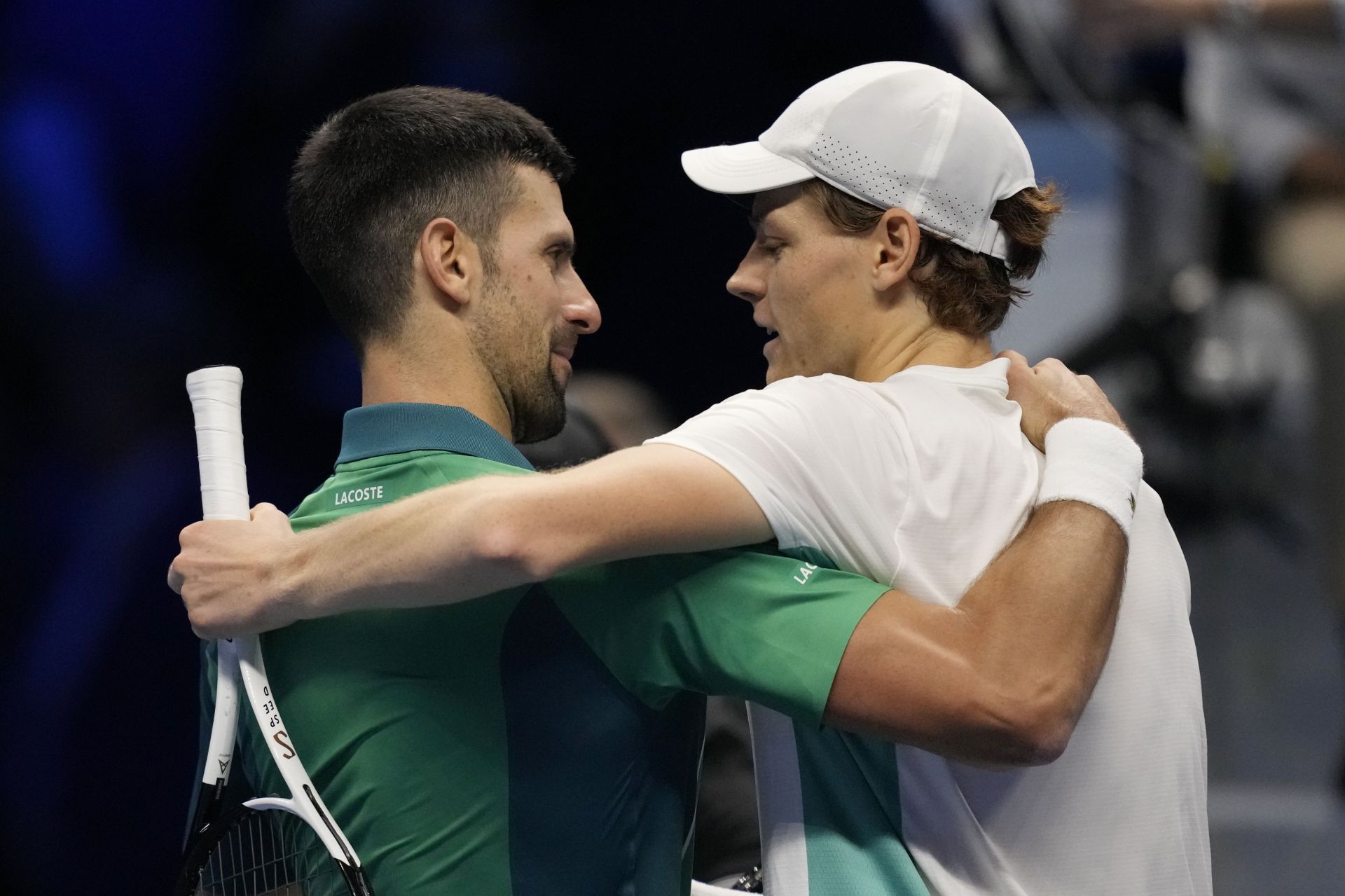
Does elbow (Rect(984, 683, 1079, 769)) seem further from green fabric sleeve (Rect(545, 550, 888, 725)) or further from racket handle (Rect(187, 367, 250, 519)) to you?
racket handle (Rect(187, 367, 250, 519))

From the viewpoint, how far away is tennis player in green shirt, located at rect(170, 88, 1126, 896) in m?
1.62

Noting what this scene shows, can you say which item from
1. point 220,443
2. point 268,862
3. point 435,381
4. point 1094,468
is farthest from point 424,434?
point 1094,468

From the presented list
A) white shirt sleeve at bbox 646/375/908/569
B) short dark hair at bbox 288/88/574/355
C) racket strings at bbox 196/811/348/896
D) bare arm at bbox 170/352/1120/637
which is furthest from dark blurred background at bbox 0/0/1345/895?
white shirt sleeve at bbox 646/375/908/569

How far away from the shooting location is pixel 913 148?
1906 mm

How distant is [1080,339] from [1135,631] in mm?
4861

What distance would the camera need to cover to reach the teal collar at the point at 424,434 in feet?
6.25

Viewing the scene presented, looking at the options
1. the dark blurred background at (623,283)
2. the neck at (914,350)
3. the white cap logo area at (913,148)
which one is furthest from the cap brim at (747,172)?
the dark blurred background at (623,283)

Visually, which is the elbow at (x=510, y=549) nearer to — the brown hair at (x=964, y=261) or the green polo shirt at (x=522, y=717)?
the green polo shirt at (x=522, y=717)

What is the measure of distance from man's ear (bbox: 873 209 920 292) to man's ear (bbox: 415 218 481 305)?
1.81ft

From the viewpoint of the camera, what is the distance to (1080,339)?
6441mm

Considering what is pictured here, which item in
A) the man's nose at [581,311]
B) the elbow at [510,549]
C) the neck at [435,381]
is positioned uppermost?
the man's nose at [581,311]

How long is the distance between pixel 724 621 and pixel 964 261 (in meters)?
0.60

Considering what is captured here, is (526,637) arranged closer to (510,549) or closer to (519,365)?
(510,549)

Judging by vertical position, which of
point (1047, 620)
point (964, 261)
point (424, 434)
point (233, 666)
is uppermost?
point (964, 261)
